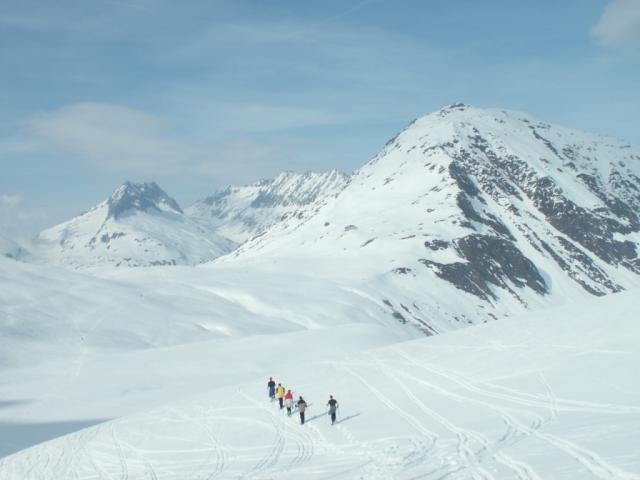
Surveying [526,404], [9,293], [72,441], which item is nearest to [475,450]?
[526,404]

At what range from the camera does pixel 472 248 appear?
17812 cm

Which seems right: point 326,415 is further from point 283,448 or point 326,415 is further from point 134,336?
point 134,336

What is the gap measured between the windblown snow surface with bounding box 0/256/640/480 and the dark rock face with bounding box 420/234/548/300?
4380 inches

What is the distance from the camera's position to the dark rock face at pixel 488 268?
519 feet

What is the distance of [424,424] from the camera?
24.7m

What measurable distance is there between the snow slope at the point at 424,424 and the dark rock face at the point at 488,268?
385 ft

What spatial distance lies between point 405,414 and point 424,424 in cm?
221

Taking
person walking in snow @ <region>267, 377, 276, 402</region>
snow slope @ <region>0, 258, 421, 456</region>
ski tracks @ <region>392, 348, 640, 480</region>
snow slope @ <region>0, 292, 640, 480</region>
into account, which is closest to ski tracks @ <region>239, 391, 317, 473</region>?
snow slope @ <region>0, 292, 640, 480</region>

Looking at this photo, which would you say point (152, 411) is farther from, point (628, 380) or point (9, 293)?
point (9, 293)

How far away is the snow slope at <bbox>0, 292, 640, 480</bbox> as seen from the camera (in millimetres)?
18781

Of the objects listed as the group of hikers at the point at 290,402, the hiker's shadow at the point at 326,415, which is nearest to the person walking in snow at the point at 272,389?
the group of hikers at the point at 290,402

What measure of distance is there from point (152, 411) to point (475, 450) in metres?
20.0

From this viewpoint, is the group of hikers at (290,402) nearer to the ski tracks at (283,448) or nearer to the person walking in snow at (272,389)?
the person walking in snow at (272,389)

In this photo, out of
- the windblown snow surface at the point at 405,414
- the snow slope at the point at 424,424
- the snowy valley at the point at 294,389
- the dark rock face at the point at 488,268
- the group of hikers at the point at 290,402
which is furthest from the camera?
the dark rock face at the point at 488,268
